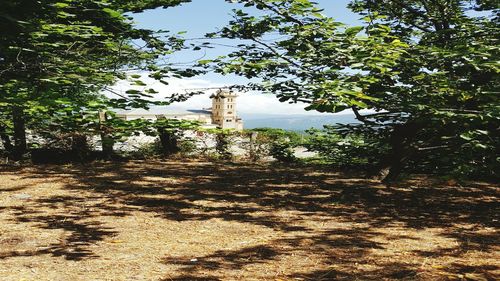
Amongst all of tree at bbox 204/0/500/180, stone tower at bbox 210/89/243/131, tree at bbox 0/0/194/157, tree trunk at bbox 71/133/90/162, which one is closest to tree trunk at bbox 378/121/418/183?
tree at bbox 204/0/500/180

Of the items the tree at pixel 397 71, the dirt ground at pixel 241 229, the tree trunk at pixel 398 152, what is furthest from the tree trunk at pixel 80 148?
the tree trunk at pixel 398 152

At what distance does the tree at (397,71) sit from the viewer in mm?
5523

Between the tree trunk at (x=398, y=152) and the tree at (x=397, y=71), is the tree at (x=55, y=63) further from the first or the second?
the tree trunk at (x=398, y=152)

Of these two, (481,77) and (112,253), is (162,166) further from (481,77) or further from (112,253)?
(481,77)

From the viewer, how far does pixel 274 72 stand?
7.77 metres

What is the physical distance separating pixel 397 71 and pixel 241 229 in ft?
13.0

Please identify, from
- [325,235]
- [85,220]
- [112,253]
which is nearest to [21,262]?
[112,253]

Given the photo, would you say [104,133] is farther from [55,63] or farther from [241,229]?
[241,229]

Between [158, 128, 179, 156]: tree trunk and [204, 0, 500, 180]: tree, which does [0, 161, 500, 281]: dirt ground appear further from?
[158, 128, 179, 156]: tree trunk

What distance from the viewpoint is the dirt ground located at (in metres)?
4.68

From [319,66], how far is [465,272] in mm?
3397

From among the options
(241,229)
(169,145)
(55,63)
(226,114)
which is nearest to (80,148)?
(169,145)

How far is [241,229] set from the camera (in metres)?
6.30

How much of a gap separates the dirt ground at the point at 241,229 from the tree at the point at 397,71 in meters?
1.20
